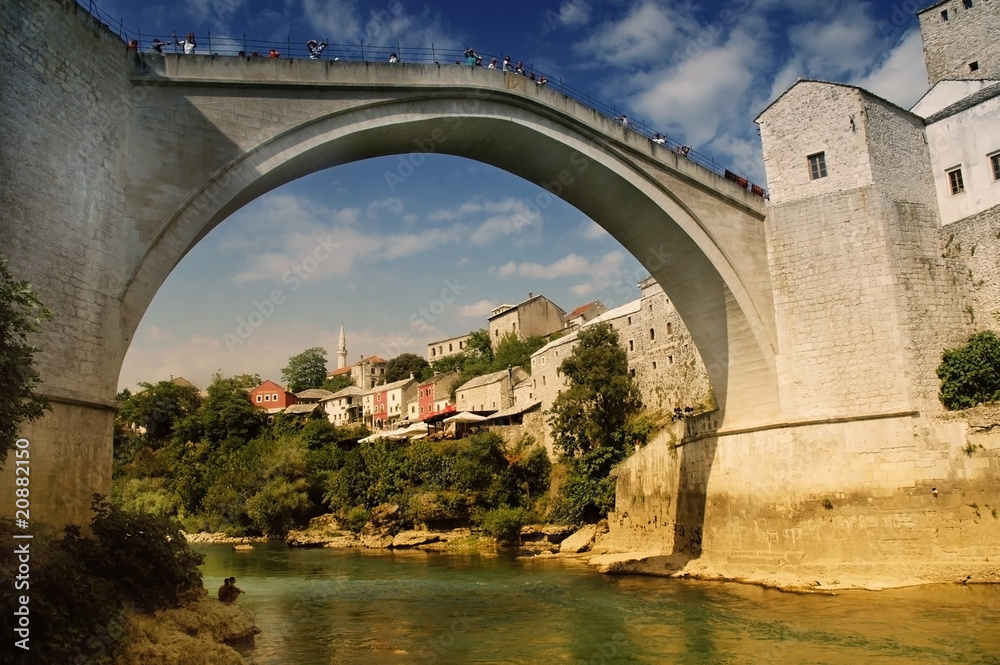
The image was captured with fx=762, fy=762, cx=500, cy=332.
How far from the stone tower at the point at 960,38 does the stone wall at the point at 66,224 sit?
21213mm

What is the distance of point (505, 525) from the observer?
28.1 meters

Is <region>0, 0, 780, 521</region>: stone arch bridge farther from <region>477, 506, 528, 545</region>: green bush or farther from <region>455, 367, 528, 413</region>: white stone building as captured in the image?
Answer: <region>455, 367, 528, 413</region>: white stone building

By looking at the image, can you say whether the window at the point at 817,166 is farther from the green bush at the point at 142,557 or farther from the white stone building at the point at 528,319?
the white stone building at the point at 528,319

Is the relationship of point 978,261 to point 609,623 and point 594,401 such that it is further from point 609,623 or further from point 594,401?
point 594,401

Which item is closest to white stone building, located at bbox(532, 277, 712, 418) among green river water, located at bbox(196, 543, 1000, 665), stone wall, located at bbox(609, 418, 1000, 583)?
stone wall, located at bbox(609, 418, 1000, 583)

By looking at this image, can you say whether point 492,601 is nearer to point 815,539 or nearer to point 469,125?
point 815,539

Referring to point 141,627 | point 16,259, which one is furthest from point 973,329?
point 16,259

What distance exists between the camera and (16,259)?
8.36 m

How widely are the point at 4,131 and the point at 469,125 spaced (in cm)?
724

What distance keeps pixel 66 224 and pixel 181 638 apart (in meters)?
4.93

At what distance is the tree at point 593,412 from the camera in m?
27.5

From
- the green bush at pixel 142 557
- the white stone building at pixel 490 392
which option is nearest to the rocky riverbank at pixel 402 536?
the white stone building at pixel 490 392

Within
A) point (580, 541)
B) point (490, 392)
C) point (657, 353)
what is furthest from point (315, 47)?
point (490, 392)

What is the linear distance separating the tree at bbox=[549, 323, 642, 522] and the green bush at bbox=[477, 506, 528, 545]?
5.20ft
